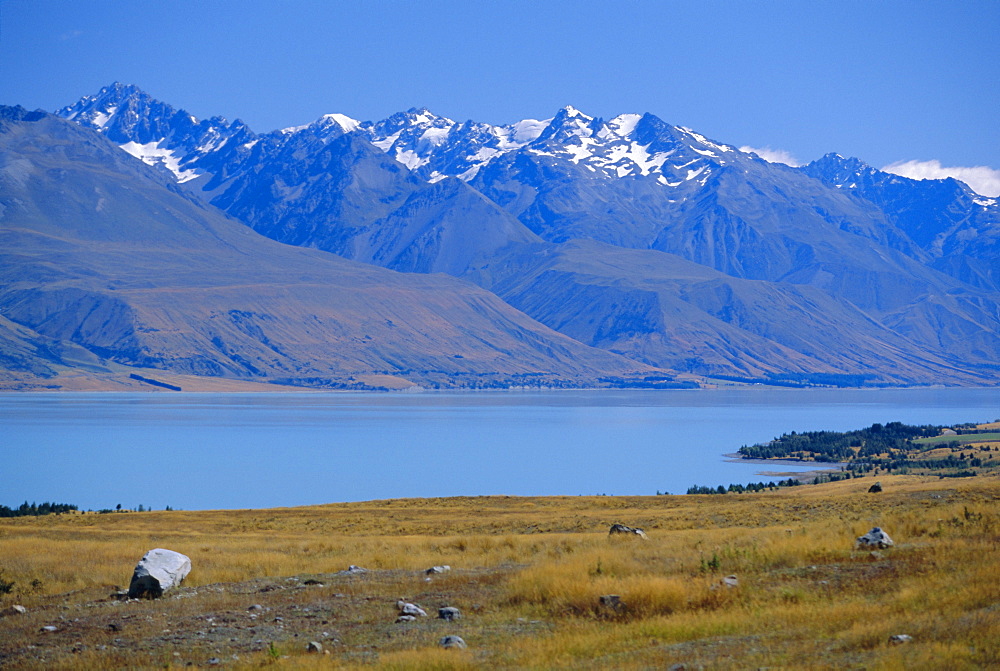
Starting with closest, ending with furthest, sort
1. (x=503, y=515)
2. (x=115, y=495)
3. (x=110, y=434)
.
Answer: (x=503, y=515) < (x=115, y=495) < (x=110, y=434)

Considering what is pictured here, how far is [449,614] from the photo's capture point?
45.7ft

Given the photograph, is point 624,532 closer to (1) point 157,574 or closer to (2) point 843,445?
(1) point 157,574

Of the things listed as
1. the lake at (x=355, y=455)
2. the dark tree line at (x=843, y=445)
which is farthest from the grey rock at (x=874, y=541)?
the dark tree line at (x=843, y=445)

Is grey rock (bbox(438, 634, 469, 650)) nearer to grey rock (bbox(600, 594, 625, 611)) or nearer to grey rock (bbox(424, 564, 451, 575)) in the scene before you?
grey rock (bbox(600, 594, 625, 611))

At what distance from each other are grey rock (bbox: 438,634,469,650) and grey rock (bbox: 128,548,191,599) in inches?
238

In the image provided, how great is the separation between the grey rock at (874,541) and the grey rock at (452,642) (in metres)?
8.20

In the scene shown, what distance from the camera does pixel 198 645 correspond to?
12.7 meters

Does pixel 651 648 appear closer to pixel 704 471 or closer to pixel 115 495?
pixel 115 495

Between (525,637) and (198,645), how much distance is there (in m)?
3.98

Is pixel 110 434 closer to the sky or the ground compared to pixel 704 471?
closer to the ground

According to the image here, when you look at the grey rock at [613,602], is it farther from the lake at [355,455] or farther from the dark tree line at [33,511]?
the lake at [355,455]

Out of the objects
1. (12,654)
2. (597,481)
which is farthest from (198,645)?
(597,481)

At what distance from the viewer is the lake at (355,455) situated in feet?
233

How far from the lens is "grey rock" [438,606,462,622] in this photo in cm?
1388
